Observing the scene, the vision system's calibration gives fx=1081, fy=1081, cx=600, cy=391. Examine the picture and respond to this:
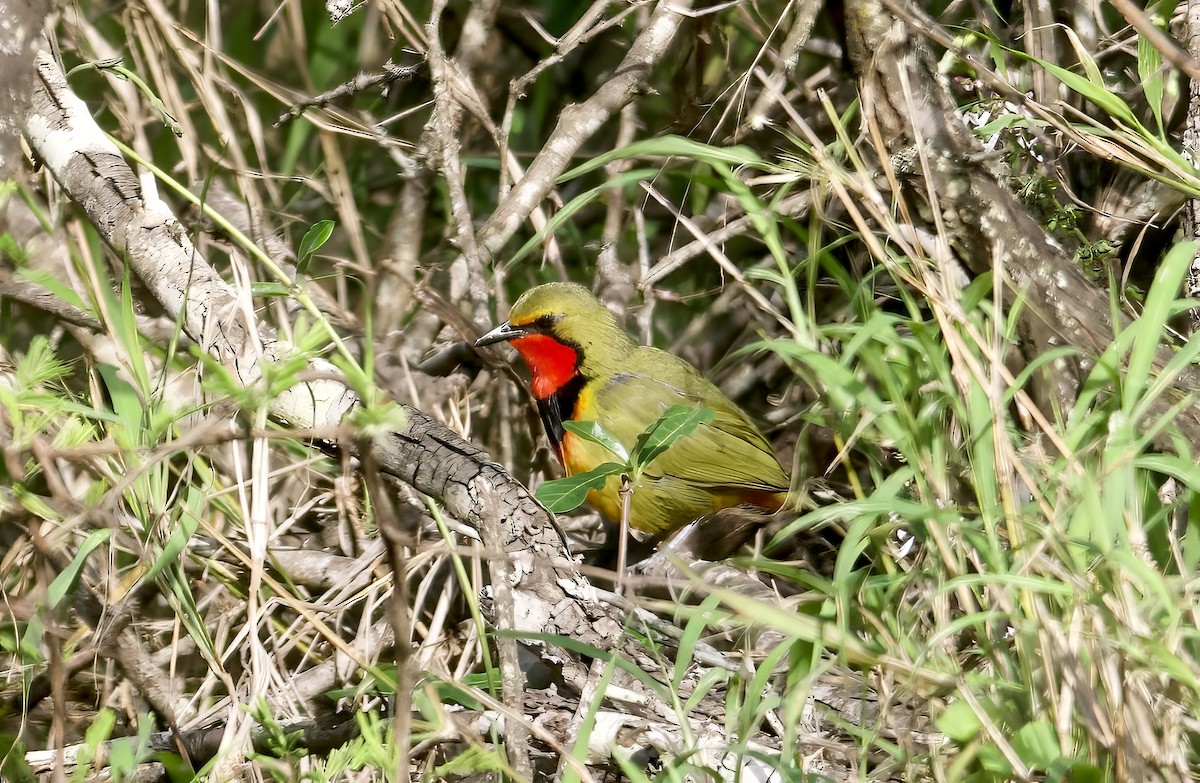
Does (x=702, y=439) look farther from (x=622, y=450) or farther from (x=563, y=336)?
(x=622, y=450)

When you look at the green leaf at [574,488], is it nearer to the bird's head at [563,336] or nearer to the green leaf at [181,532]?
the green leaf at [181,532]

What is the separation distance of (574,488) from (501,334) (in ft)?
4.15

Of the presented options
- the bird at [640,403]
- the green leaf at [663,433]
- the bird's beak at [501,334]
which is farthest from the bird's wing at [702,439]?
the green leaf at [663,433]

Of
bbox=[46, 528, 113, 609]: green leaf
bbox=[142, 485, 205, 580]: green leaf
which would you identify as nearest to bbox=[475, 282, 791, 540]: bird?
bbox=[142, 485, 205, 580]: green leaf

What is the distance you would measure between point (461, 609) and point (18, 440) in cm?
135

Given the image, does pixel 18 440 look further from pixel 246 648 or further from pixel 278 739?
pixel 246 648

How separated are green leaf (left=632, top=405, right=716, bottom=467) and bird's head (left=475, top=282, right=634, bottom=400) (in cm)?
143

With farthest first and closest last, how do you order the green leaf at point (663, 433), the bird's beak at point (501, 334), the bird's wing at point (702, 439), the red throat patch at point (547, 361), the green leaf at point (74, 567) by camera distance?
the red throat patch at point (547, 361) → the bird's wing at point (702, 439) → the bird's beak at point (501, 334) → the green leaf at point (663, 433) → the green leaf at point (74, 567)

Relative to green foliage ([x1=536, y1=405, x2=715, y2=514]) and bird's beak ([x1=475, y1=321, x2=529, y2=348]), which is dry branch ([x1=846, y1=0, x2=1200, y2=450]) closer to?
green foliage ([x1=536, y1=405, x2=715, y2=514])

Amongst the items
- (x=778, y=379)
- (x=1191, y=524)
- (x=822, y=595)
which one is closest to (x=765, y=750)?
(x=822, y=595)

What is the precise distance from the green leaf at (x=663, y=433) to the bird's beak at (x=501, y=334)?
→ 1.15m

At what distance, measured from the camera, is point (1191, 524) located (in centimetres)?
177

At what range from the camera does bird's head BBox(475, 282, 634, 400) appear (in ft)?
11.4

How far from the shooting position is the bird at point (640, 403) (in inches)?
134
